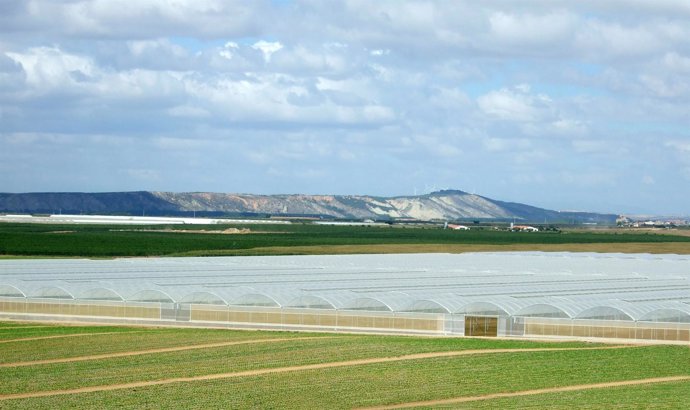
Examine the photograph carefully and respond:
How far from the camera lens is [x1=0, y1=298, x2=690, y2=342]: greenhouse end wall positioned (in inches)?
1670

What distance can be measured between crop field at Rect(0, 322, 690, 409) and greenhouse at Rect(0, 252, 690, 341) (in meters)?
2.28

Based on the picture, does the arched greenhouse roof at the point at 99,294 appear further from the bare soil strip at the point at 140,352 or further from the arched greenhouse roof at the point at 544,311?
the arched greenhouse roof at the point at 544,311

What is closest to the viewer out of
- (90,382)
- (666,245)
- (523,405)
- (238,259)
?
(523,405)

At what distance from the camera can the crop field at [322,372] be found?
90.9 feet

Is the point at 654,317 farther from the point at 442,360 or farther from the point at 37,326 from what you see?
the point at 37,326

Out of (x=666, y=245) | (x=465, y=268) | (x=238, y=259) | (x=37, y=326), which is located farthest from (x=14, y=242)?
(x=666, y=245)

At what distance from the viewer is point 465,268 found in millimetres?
66250

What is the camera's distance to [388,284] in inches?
2115

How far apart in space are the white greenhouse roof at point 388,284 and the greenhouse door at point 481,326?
11.4 inches

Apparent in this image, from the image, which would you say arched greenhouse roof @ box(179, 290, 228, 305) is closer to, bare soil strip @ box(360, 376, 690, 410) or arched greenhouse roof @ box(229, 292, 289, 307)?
arched greenhouse roof @ box(229, 292, 289, 307)

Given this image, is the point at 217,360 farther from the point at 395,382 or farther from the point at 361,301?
the point at 361,301

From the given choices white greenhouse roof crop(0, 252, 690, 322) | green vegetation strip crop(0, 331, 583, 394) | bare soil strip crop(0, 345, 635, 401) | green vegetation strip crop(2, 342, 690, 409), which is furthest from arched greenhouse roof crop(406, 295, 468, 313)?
green vegetation strip crop(2, 342, 690, 409)

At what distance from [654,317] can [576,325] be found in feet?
10.00

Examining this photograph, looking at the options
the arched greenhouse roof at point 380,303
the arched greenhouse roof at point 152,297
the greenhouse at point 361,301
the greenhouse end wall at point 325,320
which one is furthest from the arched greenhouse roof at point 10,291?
the arched greenhouse roof at point 380,303
